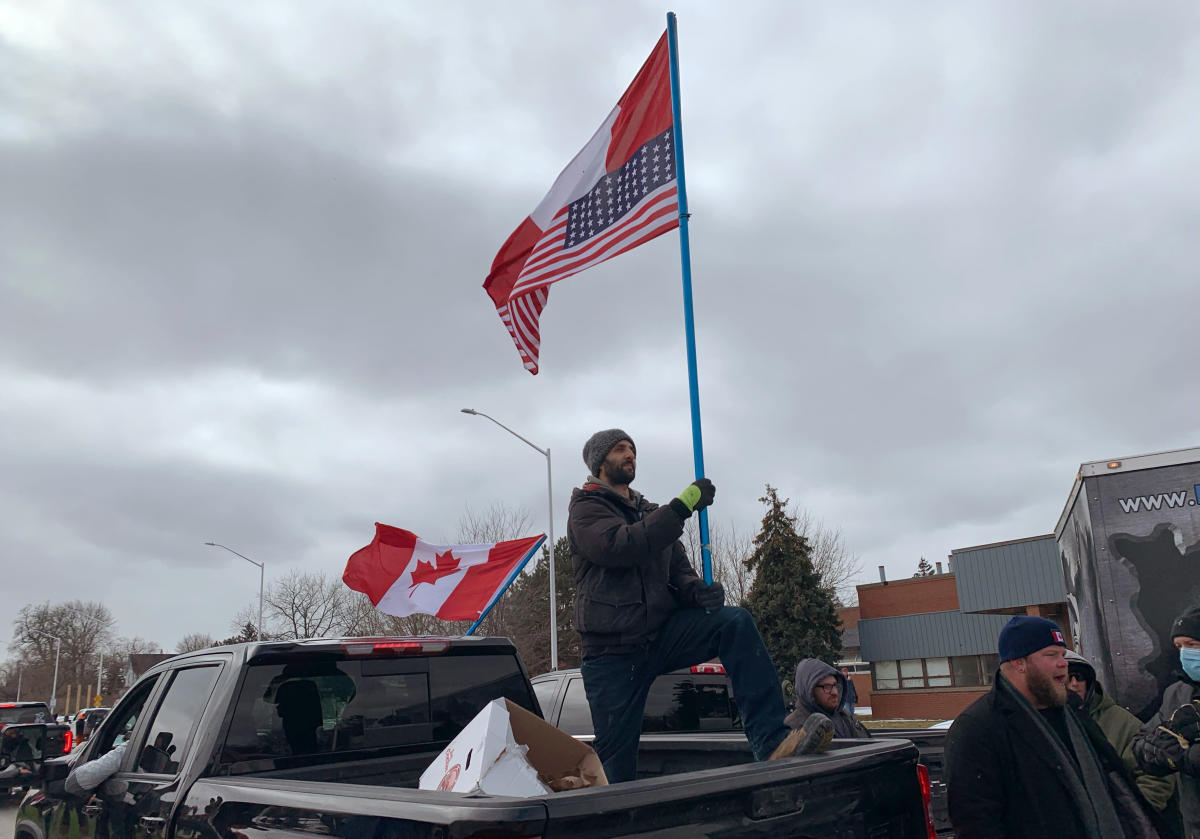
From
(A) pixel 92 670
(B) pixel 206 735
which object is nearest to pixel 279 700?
(B) pixel 206 735

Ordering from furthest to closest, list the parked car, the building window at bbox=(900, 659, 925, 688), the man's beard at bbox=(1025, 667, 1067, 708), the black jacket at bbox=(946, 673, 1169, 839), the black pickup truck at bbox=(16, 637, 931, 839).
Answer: the building window at bbox=(900, 659, 925, 688) < the parked car < the man's beard at bbox=(1025, 667, 1067, 708) < the black jacket at bbox=(946, 673, 1169, 839) < the black pickup truck at bbox=(16, 637, 931, 839)

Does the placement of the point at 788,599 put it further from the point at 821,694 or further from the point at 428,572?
the point at 821,694

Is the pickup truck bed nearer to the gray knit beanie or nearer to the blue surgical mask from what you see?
the gray knit beanie

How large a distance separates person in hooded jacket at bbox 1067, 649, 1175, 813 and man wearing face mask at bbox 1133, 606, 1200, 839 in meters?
0.12

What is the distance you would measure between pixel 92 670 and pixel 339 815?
115m

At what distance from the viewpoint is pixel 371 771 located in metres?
Result: 4.16

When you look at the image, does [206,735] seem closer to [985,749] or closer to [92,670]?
[985,749]

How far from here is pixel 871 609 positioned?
137ft

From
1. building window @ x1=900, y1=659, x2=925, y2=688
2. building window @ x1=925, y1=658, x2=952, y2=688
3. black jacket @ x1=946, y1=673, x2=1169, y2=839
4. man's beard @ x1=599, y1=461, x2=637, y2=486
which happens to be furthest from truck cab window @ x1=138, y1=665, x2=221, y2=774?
building window @ x1=900, y1=659, x2=925, y2=688

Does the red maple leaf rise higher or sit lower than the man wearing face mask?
higher

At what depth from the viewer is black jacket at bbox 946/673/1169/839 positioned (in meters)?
3.26

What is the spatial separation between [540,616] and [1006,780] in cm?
4167

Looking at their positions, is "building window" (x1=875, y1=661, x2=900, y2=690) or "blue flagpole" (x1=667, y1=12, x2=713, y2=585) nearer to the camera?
"blue flagpole" (x1=667, y1=12, x2=713, y2=585)

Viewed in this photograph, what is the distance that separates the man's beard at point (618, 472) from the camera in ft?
14.1
